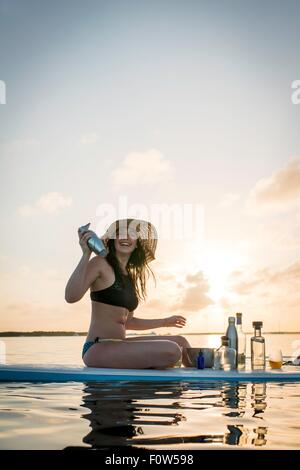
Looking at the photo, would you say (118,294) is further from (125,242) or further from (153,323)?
(153,323)

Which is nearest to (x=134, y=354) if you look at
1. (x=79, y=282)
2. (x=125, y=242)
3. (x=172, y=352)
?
(x=172, y=352)

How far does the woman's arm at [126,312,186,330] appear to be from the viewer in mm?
6680

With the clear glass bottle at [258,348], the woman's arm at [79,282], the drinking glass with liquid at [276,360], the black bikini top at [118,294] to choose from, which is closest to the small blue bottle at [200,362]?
the clear glass bottle at [258,348]

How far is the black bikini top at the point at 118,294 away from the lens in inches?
239

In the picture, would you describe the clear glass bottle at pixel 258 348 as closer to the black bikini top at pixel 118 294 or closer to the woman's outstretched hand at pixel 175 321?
the woman's outstretched hand at pixel 175 321

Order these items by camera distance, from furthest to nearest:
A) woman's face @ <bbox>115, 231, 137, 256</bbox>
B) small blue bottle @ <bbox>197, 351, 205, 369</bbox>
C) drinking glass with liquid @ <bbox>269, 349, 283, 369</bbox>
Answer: drinking glass with liquid @ <bbox>269, 349, 283, 369</bbox>
small blue bottle @ <bbox>197, 351, 205, 369</bbox>
woman's face @ <bbox>115, 231, 137, 256</bbox>

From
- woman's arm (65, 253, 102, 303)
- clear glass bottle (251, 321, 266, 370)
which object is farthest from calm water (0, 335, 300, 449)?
woman's arm (65, 253, 102, 303)

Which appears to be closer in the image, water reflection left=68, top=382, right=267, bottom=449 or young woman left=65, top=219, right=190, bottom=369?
water reflection left=68, top=382, right=267, bottom=449

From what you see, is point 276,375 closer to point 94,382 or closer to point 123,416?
point 94,382

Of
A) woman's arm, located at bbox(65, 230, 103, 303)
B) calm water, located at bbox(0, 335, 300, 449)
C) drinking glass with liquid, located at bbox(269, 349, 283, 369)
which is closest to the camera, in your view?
calm water, located at bbox(0, 335, 300, 449)

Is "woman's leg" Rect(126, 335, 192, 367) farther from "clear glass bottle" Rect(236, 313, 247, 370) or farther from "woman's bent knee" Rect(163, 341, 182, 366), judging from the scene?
"clear glass bottle" Rect(236, 313, 247, 370)

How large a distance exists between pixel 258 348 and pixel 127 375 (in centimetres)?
146

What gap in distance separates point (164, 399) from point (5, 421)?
140cm
